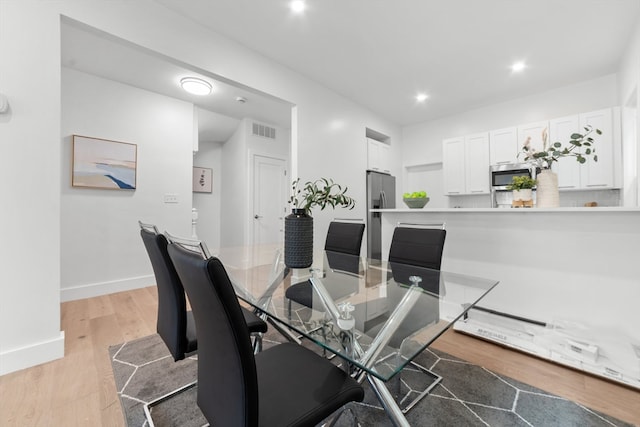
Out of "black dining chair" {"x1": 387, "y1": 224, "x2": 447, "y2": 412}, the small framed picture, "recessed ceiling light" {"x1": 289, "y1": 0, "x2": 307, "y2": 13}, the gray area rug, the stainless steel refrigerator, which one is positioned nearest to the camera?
"black dining chair" {"x1": 387, "y1": 224, "x2": 447, "y2": 412}

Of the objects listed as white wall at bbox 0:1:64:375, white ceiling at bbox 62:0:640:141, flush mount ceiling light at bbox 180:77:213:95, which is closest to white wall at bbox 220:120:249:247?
white ceiling at bbox 62:0:640:141

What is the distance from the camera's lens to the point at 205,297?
663 mm

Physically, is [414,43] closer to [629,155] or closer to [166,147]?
[629,155]

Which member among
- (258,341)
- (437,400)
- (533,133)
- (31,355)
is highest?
(533,133)

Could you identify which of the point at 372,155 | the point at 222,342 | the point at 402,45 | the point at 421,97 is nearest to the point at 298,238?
the point at 222,342

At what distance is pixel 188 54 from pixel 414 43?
7.44 feet

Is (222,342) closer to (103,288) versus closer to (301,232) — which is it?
(301,232)

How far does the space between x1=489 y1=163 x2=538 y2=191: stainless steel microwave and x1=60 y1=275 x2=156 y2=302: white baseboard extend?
16.8ft

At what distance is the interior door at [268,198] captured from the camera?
473 centimetres

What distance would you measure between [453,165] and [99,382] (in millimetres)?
5028

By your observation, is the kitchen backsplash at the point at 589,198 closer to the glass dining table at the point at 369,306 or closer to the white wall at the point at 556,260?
the white wall at the point at 556,260

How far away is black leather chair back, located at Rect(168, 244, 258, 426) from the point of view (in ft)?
2.00

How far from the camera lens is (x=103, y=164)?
3.17m

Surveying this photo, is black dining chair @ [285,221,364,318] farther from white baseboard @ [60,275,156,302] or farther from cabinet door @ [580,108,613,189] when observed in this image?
cabinet door @ [580,108,613,189]
